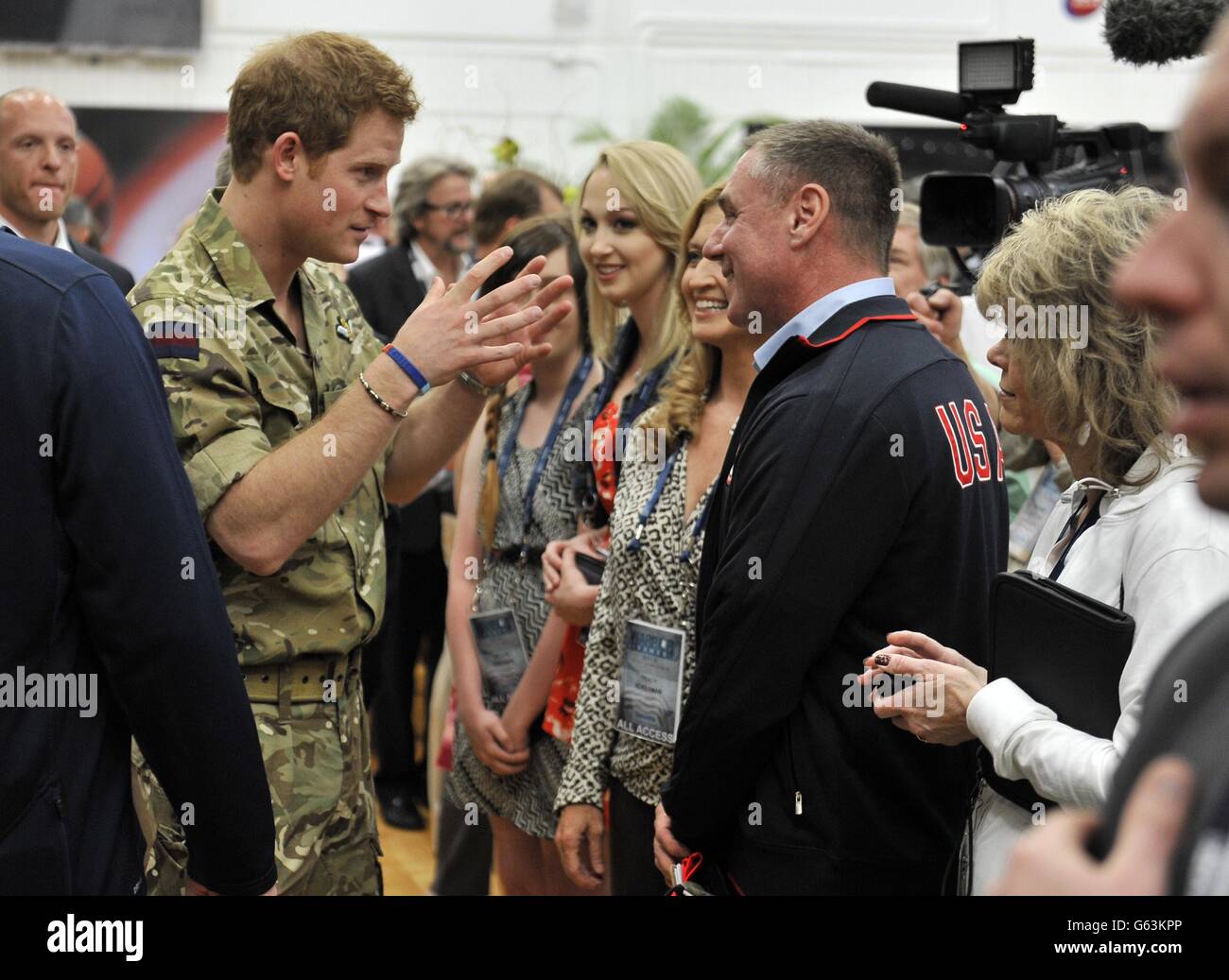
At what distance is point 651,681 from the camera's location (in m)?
2.10

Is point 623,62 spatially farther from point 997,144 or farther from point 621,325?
point 997,144

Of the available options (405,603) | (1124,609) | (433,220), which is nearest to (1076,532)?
(1124,609)

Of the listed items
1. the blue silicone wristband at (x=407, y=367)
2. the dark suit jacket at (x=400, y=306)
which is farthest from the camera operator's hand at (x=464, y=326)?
the dark suit jacket at (x=400, y=306)

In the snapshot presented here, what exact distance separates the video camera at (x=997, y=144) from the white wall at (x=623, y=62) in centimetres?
671

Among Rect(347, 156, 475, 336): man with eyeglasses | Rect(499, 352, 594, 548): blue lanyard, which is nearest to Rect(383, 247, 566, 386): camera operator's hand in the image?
Rect(499, 352, 594, 548): blue lanyard

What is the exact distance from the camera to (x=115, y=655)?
1309 millimetres

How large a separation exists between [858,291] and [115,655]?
1056mm

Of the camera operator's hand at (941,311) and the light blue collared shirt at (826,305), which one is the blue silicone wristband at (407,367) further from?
the camera operator's hand at (941,311)

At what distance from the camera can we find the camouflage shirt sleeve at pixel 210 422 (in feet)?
5.66

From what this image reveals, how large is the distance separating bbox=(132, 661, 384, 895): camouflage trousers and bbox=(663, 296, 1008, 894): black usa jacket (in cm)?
51

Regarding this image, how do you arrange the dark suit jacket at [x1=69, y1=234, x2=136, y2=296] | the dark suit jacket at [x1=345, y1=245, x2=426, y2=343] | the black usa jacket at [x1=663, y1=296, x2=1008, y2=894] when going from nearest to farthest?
the black usa jacket at [x1=663, y1=296, x2=1008, y2=894]
the dark suit jacket at [x1=69, y1=234, x2=136, y2=296]
the dark suit jacket at [x1=345, y1=245, x2=426, y2=343]

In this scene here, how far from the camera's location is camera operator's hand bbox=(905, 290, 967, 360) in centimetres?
250

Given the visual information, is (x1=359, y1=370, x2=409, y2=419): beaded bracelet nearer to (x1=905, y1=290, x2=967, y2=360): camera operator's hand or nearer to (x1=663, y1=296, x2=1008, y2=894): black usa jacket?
(x1=663, y1=296, x2=1008, y2=894): black usa jacket
